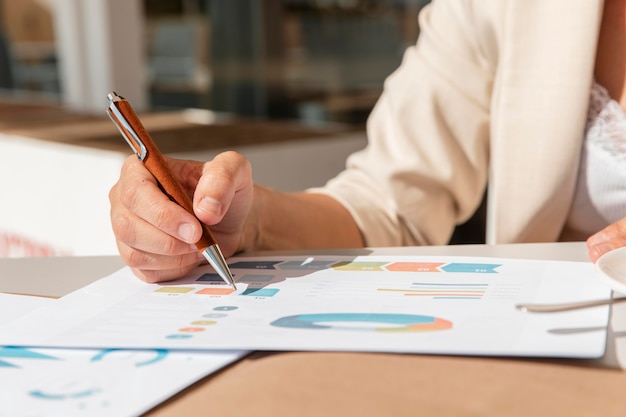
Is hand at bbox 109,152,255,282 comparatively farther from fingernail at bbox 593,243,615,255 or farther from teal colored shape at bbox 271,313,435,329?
fingernail at bbox 593,243,615,255

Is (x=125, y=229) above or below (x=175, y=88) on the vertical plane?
above

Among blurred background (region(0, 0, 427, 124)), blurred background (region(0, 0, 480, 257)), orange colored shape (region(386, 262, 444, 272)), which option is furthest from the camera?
blurred background (region(0, 0, 427, 124))

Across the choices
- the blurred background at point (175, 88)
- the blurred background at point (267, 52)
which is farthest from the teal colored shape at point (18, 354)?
the blurred background at point (267, 52)

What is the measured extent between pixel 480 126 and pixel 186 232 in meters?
0.45

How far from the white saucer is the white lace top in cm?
28

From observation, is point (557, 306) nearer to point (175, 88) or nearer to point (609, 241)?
point (609, 241)

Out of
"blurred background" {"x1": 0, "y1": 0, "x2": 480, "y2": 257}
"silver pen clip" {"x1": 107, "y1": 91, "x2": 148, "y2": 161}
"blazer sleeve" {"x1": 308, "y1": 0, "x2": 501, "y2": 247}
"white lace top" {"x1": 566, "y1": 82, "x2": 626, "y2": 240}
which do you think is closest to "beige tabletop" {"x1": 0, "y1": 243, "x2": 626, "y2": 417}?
"silver pen clip" {"x1": 107, "y1": 91, "x2": 148, "y2": 161}

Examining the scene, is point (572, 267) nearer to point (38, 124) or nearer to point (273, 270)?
point (273, 270)

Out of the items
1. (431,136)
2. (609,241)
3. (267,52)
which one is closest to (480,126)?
(431,136)

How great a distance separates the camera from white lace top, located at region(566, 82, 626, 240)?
2.52 feet

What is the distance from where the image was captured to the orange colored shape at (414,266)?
56 centimetres

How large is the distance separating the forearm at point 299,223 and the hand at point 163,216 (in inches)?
3.7

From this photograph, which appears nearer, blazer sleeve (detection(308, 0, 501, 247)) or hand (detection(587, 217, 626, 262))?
hand (detection(587, 217, 626, 262))

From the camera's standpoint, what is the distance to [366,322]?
0.44 meters
